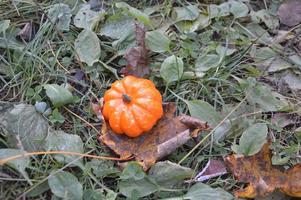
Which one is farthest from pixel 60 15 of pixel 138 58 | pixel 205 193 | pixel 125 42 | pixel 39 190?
pixel 205 193

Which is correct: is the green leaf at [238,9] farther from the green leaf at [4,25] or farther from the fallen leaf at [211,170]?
the green leaf at [4,25]

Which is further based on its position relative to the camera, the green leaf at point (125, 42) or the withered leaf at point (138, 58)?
the green leaf at point (125, 42)

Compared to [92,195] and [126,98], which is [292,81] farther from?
[92,195]

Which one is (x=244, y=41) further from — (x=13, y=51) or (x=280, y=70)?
(x=13, y=51)

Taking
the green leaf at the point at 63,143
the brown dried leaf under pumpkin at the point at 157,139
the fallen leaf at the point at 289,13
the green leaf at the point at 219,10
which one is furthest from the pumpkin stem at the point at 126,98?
the fallen leaf at the point at 289,13

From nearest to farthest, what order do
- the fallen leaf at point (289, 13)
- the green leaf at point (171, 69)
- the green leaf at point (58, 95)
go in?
the green leaf at point (58, 95), the green leaf at point (171, 69), the fallen leaf at point (289, 13)

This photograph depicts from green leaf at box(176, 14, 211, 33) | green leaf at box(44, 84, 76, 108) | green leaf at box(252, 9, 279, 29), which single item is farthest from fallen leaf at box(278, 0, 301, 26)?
green leaf at box(44, 84, 76, 108)
